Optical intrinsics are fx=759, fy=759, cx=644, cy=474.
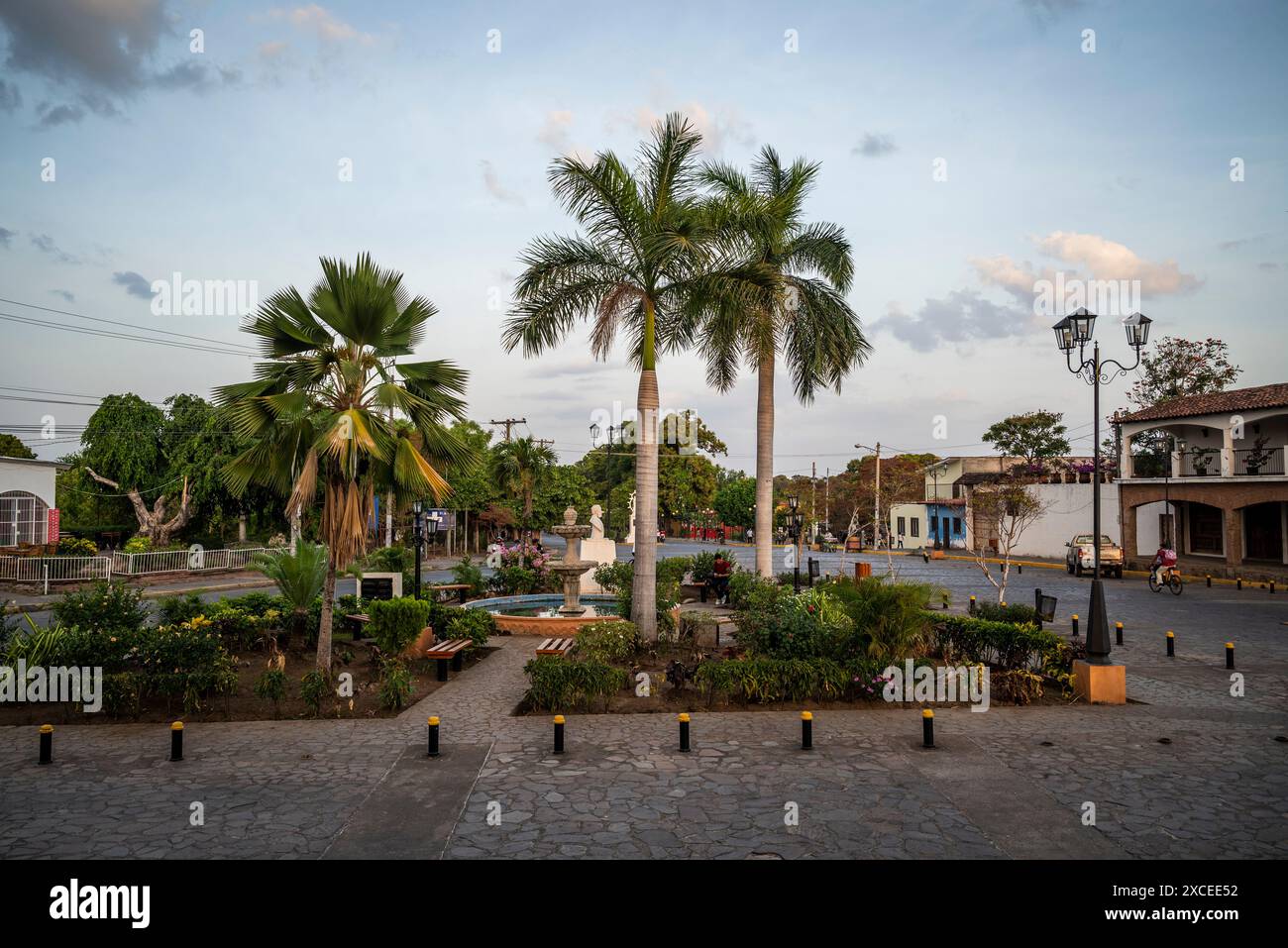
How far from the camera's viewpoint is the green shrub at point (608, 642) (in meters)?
12.0

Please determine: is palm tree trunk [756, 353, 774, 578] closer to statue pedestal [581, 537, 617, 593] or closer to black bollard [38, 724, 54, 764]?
statue pedestal [581, 537, 617, 593]

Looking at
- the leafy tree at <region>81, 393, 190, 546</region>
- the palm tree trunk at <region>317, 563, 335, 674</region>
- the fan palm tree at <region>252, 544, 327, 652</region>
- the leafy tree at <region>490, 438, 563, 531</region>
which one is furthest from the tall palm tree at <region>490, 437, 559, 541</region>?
the palm tree trunk at <region>317, 563, 335, 674</region>

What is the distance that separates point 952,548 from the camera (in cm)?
5678

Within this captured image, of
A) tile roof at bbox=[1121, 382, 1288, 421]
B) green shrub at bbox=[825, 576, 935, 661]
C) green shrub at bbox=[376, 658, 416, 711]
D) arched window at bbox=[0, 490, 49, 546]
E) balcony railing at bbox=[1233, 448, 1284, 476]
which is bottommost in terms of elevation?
green shrub at bbox=[376, 658, 416, 711]

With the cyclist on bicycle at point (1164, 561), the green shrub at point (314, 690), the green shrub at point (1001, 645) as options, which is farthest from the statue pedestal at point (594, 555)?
the cyclist on bicycle at point (1164, 561)

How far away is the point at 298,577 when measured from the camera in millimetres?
13578

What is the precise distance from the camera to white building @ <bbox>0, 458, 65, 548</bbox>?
32969 millimetres

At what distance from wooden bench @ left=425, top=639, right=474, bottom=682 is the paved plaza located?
5.52 ft

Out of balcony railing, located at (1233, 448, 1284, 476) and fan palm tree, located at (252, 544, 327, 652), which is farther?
balcony railing, located at (1233, 448, 1284, 476)

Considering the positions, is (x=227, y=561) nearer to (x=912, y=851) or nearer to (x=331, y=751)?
(x=331, y=751)

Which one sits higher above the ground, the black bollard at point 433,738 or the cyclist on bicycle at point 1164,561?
the cyclist on bicycle at point 1164,561

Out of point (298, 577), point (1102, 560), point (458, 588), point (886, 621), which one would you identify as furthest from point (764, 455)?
point (1102, 560)

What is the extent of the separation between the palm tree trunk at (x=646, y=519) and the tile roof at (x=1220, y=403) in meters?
28.6

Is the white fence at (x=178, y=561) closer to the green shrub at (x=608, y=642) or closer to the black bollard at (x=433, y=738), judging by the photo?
the green shrub at (x=608, y=642)
